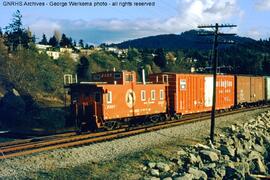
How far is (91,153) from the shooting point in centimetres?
1811

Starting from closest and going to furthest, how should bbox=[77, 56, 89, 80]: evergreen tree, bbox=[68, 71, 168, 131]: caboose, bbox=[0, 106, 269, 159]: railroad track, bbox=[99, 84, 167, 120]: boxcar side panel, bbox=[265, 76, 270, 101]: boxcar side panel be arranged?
bbox=[0, 106, 269, 159]: railroad track < bbox=[68, 71, 168, 131]: caboose < bbox=[99, 84, 167, 120]: boxcar side panel < bbox=[265, 76, 270, 101]: boxcar side panel < bbox=[77, 56, 89, 80]: evergreen tree

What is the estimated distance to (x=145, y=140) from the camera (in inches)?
862

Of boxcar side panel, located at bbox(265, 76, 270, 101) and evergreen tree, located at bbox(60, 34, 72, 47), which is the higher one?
evergreen tree, located at bbox(60, 34, 72, 47)

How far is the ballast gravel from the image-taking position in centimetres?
1548

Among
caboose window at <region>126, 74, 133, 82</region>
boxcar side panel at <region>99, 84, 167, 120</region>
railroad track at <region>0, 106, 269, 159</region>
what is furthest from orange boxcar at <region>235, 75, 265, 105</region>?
caboose window at <region>126, 74, 133, 82</region>

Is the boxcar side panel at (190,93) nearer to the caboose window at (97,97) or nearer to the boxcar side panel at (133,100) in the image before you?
the boxcar side panel at (133,100)

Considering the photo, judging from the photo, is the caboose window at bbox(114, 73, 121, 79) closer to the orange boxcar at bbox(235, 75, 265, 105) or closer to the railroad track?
the railroad track

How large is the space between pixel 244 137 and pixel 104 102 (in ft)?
29.7

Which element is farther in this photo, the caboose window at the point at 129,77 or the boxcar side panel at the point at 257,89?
the boxcar side panel at the point at 257,89

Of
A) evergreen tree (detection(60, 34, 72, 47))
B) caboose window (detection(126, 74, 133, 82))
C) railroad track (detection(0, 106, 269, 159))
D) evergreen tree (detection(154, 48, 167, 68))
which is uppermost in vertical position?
evergreen tree (detection(60, 34, 72, 47))

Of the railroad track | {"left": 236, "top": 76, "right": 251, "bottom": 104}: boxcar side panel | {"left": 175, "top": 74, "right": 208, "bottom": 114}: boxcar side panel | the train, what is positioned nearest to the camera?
the railroad track

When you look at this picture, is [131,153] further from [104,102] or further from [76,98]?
[76,98]

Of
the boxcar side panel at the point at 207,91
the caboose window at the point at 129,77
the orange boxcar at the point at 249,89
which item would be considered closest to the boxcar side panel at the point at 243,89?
the orange boxcar at the point at 249,89

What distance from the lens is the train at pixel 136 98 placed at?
25641mm
